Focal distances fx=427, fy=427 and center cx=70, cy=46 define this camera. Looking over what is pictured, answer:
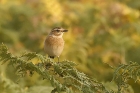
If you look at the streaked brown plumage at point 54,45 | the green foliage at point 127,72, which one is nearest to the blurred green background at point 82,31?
the streaked brown plumage at point 54,45

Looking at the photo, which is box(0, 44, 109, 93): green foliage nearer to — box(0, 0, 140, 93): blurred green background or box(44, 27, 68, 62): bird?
box(44, 27, 68, 62): bird

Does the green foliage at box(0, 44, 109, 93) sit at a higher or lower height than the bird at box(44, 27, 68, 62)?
lower

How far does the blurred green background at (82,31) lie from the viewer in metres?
8.97

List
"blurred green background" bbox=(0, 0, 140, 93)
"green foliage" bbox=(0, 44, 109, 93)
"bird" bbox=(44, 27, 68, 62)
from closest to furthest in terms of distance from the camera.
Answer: "green foliage" bbox=(0, 44, 109, 93) < "bird" bbox=(44, 27, 68, 62) < "blurred green background" bbox=(0, 0, 140, 93)

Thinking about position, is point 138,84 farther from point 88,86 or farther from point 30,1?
point 30,1

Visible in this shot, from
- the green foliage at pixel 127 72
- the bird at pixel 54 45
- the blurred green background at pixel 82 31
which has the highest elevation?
the blurred green background at pixel 82 31

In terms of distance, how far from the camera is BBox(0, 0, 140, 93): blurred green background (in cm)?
897

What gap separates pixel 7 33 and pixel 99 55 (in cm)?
279

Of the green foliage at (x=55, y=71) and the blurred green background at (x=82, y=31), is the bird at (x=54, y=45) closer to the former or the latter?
the blurred green background at (x=82, y=31)

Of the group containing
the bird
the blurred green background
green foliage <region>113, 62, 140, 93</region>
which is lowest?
green foliage <region>113, 62, 140, 93</region>

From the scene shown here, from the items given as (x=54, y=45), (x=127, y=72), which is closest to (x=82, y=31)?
(x=54, y=45)

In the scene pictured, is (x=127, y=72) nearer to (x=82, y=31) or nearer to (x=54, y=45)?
(x=54, y=45)

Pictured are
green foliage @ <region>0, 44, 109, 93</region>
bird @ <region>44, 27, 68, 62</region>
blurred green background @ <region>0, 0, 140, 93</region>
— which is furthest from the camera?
blurred green background @ <region>0, 0, 140, 93</region>

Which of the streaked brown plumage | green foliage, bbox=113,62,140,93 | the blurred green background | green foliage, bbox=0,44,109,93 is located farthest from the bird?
green foliage, bbox=113,62,140,93
